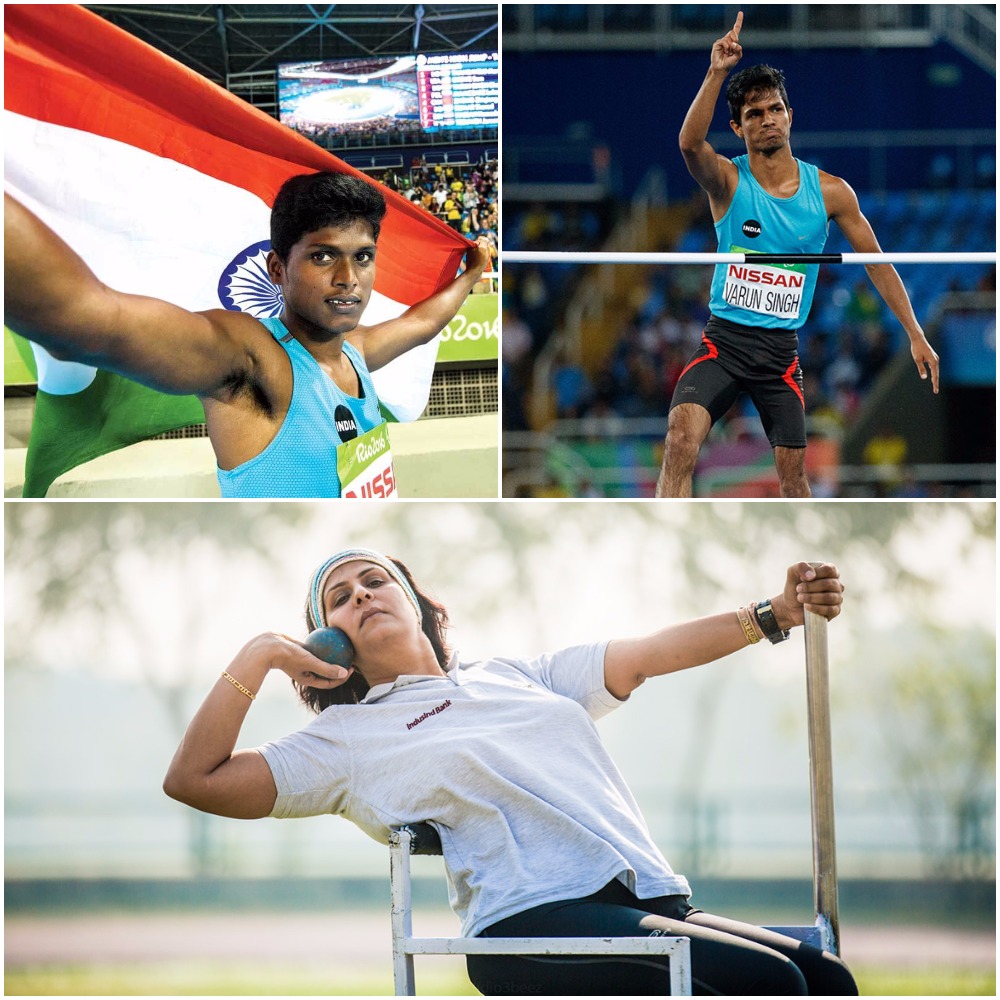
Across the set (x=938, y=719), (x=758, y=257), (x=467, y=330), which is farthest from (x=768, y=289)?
(x=938, y=719)

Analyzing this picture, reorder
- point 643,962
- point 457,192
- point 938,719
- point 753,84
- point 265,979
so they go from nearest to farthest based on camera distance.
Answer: point 643,962
point 753,84
point 457,192
point 265,979
point 938,719

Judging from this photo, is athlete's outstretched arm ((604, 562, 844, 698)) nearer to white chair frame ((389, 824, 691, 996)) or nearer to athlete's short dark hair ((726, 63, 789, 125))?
white chair frame ((389, 824, 691, 996))

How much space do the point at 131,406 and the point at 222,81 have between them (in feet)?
3.03

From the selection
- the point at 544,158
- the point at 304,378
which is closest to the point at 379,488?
the point at 304,378

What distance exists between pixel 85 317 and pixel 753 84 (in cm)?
176

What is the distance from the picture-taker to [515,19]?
6.24 metres

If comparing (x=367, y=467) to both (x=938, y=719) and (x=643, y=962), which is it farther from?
(x=938, y=719)

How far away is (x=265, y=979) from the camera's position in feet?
17.4

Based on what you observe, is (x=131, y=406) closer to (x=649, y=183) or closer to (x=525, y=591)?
(x=525, y=591)

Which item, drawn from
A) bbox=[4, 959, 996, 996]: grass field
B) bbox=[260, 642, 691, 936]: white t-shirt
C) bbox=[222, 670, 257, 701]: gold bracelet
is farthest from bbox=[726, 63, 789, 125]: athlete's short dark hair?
bbox=[4, 959, 996, 996]: grass field

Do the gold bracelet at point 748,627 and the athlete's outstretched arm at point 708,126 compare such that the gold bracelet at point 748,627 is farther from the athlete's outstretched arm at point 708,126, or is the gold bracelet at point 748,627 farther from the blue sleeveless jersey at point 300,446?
the athlete's outstretched arm at point 708,126

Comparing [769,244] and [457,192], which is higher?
[457,192]

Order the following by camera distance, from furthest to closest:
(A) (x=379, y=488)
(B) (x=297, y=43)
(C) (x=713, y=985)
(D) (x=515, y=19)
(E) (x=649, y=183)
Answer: (E) (x=649, y=183)
(D) (x=515, y=19)
(B) (x=297, y=43)
(A) (x=379, y=488)
(C) (x=713, y=985)

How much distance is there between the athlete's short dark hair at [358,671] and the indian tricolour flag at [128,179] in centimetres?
77
